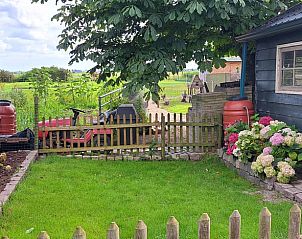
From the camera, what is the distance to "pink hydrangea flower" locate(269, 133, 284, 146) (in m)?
5.75

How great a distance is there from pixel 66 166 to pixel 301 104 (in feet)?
13.5

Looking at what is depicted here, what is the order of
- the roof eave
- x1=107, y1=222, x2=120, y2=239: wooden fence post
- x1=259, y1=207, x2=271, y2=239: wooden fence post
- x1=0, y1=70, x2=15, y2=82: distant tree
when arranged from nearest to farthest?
x1=107, y1=222, x2=120, y2=239: wooden fence post
x1=259, y1=207, x2=271, y2=239: wooden fence post
the roof eave
x1=0, y1=70, x2=15, y2=82: distant tree

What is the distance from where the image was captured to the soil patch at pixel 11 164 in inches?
219

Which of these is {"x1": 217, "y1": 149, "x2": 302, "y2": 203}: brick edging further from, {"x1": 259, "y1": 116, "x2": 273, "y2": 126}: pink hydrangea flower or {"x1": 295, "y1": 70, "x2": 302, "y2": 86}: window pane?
{"x1": 295, "y1": 70, "x2": 302, "y2": 86}: window pane

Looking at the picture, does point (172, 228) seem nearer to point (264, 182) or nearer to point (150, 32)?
point (264, 182)

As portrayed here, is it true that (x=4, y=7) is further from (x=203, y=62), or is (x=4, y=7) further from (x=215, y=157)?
(x=215, y=157)

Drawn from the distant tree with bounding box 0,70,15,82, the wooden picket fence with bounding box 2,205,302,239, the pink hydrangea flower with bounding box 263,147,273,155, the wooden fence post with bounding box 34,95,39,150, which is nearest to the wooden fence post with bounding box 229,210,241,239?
the wooden picket fence with bounding box 2,205,302,239

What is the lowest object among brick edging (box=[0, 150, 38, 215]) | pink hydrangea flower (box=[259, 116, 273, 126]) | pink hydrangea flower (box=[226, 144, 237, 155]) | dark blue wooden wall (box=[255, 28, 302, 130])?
brick edging (box=[0, 150, 38, 215])

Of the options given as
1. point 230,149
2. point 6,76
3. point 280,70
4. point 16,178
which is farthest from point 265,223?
point 6,76

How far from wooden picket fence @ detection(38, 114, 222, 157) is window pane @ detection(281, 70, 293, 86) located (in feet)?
5.14

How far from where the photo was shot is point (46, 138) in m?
8.12

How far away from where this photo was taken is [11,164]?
656 centimetres

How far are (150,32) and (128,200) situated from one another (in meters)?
3.65

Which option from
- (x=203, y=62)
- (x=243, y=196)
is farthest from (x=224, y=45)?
(x=243, y=196)
